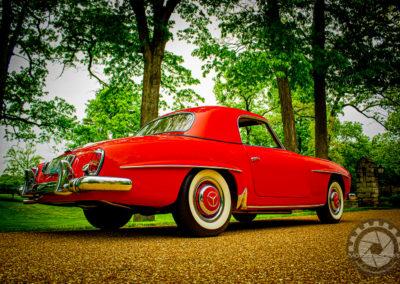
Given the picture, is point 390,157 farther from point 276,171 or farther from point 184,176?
point 184,176

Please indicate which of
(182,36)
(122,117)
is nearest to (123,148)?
(182,36)

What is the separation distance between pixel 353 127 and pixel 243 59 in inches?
1416

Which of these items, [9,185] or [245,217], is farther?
[9,185]

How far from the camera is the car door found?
420 centimetres

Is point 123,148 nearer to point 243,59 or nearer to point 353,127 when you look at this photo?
point 243,59

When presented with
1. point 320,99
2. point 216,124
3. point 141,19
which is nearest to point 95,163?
point 216,124

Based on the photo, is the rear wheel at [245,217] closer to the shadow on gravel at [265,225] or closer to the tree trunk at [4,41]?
the shadow on gravel at [265,225]

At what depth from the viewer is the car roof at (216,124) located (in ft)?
12.6

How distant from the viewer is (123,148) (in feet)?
10.3

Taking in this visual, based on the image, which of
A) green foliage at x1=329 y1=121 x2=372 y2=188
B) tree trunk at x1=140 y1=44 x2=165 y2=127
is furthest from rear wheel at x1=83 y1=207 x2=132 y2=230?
green foliage at x1=329 y1=121 x2=372 y2=188

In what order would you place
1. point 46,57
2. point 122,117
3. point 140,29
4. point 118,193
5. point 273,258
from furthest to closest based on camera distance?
point 122,117 → point 46,57 → point 140,29 → point 118,193 → point 273,258

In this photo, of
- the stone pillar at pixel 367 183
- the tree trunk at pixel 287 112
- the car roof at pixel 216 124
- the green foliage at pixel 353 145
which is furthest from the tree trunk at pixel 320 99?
the green foliage at pixel 353 145

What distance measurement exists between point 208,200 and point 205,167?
1.26 ft

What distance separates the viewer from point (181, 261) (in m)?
2.19
